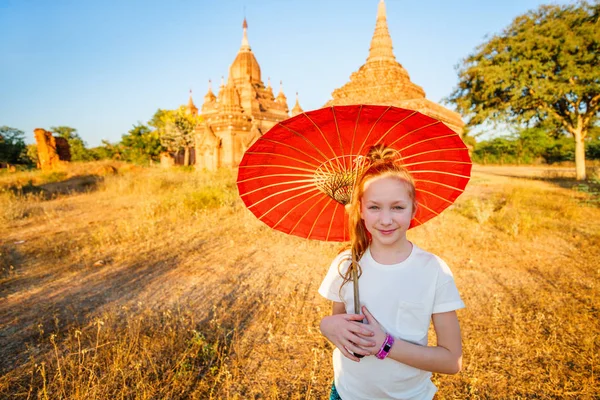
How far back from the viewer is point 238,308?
10.4ft

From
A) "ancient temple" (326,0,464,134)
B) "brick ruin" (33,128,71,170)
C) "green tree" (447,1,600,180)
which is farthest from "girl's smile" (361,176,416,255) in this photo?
"brick ruin" (33,128,71,170)

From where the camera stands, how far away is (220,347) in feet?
8.27

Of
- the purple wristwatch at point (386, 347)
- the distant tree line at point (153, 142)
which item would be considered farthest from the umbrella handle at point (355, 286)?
the distant tree line at point (153, 142)

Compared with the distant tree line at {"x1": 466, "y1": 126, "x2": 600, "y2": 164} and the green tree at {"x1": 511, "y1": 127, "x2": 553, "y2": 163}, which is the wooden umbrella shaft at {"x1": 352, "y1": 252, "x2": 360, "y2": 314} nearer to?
the distant tree line at {"x1": 466, "y1": 126, "x2": 600, "y2": 164}

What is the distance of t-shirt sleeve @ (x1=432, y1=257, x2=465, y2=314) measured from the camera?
0.96 metres

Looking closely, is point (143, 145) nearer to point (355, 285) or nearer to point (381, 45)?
point (381, 45)

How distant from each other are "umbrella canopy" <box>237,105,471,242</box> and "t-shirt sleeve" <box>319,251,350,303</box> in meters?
0.29

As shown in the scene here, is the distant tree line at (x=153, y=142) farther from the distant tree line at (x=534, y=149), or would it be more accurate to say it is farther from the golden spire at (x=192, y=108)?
the distant tree line at (x=534, y=149)

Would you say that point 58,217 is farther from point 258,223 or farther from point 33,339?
point 33,339

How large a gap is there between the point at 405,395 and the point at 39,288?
4.42 m

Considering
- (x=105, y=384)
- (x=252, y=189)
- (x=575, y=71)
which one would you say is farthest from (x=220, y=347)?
(x=575, y=71)

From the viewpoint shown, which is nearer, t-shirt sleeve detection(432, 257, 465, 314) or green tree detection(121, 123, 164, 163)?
t-shirt sleeve detection(432, 257, 465, 314)

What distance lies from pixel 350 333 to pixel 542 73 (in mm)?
15860

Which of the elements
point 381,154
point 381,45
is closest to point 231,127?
point 381,45
